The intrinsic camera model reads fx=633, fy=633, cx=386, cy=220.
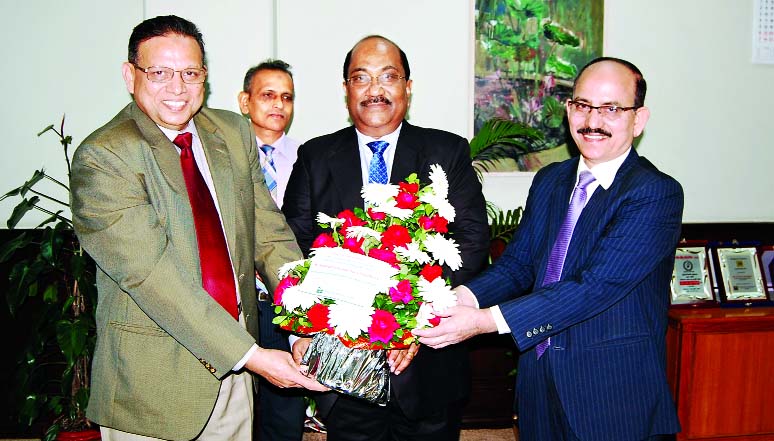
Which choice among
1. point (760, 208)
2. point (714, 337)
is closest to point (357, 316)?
point (714, 337)

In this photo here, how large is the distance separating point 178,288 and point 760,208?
4.25 m

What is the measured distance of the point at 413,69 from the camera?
13.6 feet

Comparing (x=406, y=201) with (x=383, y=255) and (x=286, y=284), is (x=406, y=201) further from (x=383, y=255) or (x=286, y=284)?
(x=286, y=284)

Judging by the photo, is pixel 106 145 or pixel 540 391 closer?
pixel 106 145

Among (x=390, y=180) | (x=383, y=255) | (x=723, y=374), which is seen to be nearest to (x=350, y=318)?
(x=383, y=255)

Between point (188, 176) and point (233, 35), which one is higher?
point (233, 35)

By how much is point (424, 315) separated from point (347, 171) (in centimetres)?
92

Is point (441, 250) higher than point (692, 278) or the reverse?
higher

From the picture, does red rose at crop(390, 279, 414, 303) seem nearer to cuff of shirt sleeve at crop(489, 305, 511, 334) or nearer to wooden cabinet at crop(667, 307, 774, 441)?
cuff of shirt sleeve at crop(489, 305, 511, 334)

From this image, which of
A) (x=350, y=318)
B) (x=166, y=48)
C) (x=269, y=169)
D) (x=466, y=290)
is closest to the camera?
(x=350, y=318)

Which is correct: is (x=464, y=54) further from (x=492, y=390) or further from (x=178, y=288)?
(x=178, y=288)

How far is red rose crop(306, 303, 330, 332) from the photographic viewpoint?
1622 millimetres

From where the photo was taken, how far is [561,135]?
4312 millimetres

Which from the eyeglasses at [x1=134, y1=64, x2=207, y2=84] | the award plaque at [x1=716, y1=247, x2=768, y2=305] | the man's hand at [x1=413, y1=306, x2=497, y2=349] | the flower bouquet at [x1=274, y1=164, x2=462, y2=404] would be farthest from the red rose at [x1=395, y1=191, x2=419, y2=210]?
the award plaque at [x1=716, y1=247, x2=768, y2=305]
